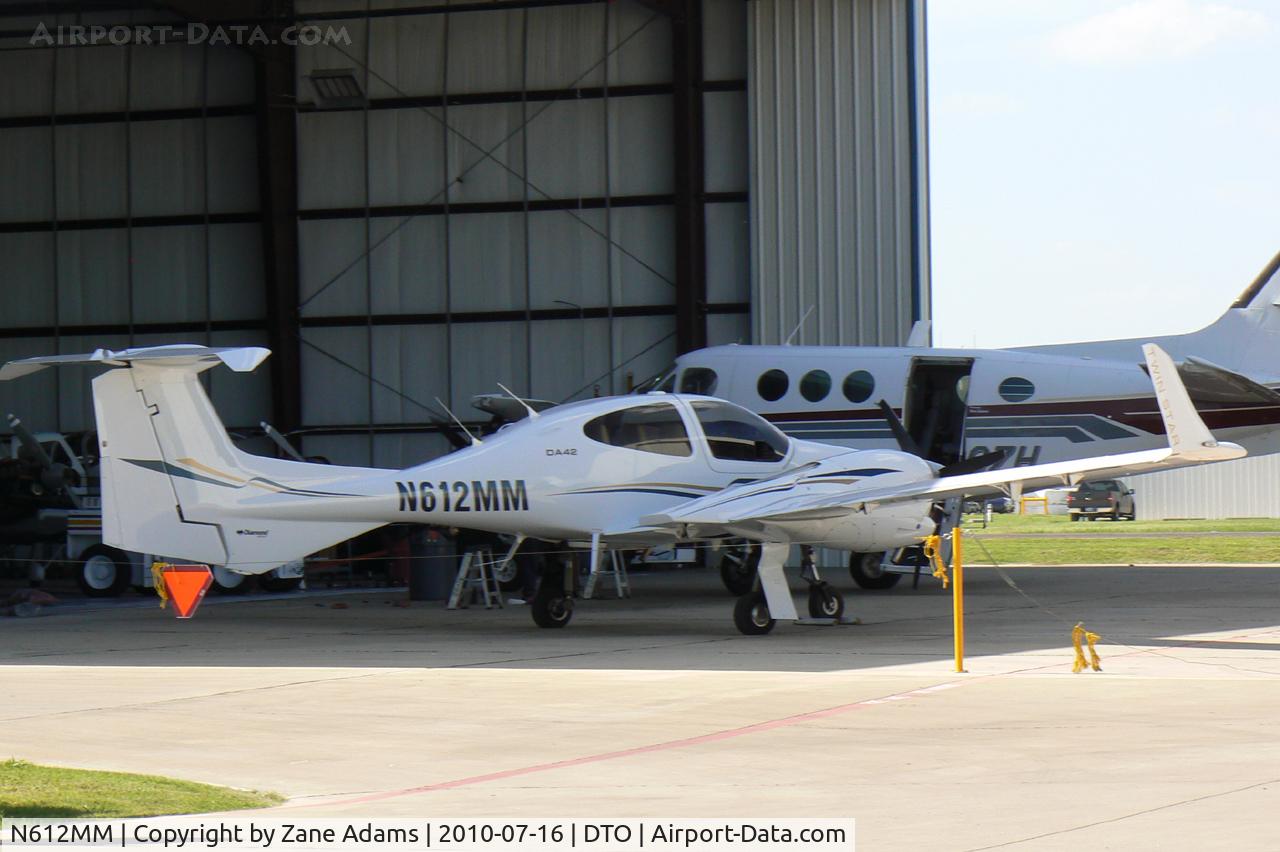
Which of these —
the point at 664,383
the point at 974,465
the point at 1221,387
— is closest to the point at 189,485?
the point at 974,465

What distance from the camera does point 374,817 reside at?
6.32 metres

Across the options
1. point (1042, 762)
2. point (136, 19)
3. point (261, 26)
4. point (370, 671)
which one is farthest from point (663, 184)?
point (1042, 762)

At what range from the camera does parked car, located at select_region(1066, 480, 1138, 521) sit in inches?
2235

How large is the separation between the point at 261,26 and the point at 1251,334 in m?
18.8

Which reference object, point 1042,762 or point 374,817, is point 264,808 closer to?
point 374,817

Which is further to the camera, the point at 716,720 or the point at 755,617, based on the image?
the point at 755,617

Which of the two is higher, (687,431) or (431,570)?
(687,431)

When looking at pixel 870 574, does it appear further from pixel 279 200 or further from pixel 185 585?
pixel 279 200

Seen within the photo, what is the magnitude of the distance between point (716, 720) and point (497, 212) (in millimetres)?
22630

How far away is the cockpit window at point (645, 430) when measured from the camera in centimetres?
1568

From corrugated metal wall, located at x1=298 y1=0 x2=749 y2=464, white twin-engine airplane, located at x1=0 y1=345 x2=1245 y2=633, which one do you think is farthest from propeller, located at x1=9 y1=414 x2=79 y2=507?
white twin-engine airplane, located at x1=0 y1=345 x2=1245 y2=633

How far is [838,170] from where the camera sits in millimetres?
29000

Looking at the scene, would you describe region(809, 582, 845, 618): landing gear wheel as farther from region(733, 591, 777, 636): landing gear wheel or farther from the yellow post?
the yellow post

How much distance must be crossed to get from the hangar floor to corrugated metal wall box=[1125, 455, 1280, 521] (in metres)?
43.1
